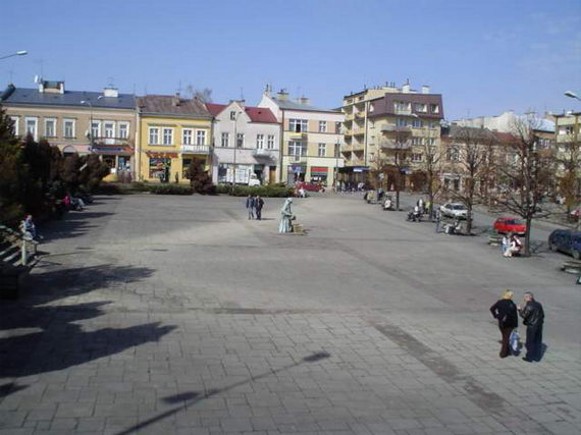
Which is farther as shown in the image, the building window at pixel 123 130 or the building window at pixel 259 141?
the building window at pixel 259 141

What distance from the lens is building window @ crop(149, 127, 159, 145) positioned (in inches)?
2731

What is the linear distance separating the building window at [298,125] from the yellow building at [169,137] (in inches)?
446

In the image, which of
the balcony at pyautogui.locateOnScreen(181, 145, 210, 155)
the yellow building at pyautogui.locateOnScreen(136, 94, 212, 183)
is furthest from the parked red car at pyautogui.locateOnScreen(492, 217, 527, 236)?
the balcony at pyautogui.locateOnScreen(181, 145, 210, 155)

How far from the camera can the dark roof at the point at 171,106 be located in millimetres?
69875

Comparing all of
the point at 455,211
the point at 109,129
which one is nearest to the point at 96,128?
the point at 109,129

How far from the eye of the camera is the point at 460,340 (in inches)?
518

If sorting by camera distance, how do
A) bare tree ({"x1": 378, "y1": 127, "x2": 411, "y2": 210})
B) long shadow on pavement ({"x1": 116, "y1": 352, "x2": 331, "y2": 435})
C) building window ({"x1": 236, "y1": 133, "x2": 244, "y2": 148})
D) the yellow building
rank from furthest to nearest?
building window ({"x1": 236, "y1": 133, "x2": 244, "y2": 148}) → the yellow building → bare tree ({"x1": 378, "y1": 127, "x2": 411, "y2": 210}) → long shadow on pavement ({"x1": 116, "y1": 352, "x2": 331, "y2": 435})

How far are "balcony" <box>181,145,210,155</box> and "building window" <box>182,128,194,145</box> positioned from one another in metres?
0.78

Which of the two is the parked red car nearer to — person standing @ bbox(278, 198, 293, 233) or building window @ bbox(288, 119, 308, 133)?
person standing @ bbox(278, 198, 293, 233)

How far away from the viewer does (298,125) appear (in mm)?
79125

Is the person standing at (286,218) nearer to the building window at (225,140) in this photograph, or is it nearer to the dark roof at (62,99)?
the dark roof at (62,99)

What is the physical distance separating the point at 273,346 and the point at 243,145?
210 feet

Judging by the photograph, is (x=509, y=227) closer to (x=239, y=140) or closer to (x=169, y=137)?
(x=239, y=140)

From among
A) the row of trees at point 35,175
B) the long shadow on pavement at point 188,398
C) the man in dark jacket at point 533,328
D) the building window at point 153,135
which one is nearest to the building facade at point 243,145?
the building window at point 153,135
